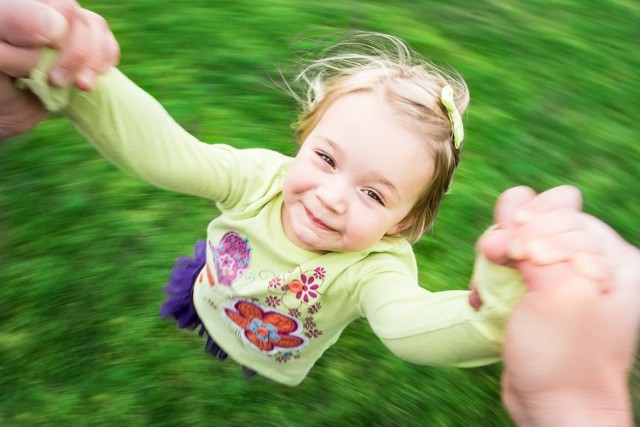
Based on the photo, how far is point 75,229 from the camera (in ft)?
8.25

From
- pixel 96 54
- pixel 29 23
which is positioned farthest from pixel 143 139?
pixel 29 23

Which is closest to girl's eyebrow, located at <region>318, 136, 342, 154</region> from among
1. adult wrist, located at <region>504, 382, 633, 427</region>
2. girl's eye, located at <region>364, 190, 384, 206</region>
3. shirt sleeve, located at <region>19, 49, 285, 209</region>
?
girl's eye, located at <region>364, 190, 384, 206</region>

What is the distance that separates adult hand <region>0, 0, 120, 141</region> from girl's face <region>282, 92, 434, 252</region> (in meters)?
0.47

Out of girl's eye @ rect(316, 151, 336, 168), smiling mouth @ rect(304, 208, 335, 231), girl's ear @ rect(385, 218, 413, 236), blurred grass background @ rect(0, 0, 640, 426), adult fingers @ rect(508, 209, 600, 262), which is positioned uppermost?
adult fingers @ rect(508, 209, 600, 262)

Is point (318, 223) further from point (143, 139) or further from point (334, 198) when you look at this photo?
point (143, 139)

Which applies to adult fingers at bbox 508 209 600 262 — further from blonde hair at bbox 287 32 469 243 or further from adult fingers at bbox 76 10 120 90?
adult fingers at bbox 76 10 120 90

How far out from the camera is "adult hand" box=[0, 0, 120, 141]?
112 centimetres

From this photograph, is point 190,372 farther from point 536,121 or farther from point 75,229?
point 536,121

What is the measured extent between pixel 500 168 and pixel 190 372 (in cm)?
149

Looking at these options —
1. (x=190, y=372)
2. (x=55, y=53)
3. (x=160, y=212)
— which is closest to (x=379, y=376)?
(x=190, y=372)

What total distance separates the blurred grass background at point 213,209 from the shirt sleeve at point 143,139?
865 millimetres

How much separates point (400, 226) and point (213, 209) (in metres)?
1.13

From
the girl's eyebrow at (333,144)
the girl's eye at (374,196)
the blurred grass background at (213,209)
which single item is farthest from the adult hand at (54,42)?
the blurred grass background at (213,209)

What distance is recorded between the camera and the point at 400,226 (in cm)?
170
